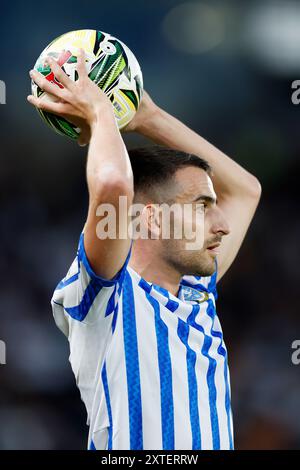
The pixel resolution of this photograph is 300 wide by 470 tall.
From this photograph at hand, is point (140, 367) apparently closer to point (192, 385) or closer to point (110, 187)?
point (192, 385)

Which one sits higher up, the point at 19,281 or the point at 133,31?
the point at 133,31

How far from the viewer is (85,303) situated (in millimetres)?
2076

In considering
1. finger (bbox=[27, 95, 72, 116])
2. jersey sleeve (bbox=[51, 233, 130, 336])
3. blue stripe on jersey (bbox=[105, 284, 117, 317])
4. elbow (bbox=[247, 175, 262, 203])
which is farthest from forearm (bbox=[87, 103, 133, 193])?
elbow (bbox=[247, 175, 262, 203])

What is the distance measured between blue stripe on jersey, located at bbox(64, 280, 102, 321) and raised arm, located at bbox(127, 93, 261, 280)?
36.5 inches

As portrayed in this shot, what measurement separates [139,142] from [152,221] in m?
3.52

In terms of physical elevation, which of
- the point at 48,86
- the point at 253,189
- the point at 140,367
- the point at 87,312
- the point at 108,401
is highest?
the point at 48,86

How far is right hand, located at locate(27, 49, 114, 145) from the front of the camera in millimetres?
1973

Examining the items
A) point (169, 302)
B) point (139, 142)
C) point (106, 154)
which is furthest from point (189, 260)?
point (139, 142)

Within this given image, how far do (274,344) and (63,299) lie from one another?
393 cm

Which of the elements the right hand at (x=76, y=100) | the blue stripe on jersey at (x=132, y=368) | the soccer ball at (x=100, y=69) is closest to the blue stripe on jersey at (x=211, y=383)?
the blue stripe on jersey at (x=132, y=368)

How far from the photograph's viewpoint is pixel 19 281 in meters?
5.73
